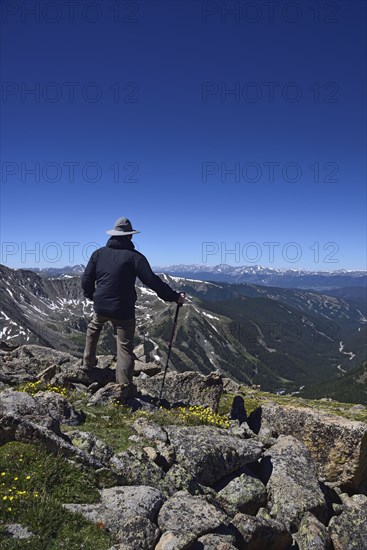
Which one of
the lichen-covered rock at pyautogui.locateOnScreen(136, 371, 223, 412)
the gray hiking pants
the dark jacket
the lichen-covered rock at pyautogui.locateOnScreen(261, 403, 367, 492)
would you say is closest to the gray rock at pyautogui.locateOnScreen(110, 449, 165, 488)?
the gray hiking pants

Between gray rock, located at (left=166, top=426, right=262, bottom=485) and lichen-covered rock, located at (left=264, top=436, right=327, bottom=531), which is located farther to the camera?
gray rock, located at (left=166, top=426, right=262, bottom=485)

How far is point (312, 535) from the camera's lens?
9.76 metres

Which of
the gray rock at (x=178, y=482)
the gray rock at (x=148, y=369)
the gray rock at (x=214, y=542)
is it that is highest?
the gray rock at (x=178, y=482)

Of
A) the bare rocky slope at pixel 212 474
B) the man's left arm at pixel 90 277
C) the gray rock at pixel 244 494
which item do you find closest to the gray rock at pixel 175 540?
the bare rocky slope at pixel 212 474

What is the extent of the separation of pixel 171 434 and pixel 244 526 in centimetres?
347

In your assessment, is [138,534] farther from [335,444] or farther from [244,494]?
[335,444]

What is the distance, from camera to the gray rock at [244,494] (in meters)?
10.0

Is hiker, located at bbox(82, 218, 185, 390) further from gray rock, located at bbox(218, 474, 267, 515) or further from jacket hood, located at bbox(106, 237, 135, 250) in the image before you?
gray rock, located at bbox(218, 474, 267, 515)

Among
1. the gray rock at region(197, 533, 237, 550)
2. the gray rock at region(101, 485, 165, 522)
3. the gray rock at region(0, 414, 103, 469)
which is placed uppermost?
the gray rock at region(0, 414, 103, 469)

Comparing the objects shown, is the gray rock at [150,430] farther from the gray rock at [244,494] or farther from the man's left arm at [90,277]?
the man's left arm at [90,277]

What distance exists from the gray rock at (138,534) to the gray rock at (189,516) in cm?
41

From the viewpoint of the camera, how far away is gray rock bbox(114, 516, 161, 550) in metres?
7.14

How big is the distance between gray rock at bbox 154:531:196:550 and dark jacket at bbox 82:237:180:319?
8200 mm

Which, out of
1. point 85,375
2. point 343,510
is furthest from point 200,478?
point 85,375
